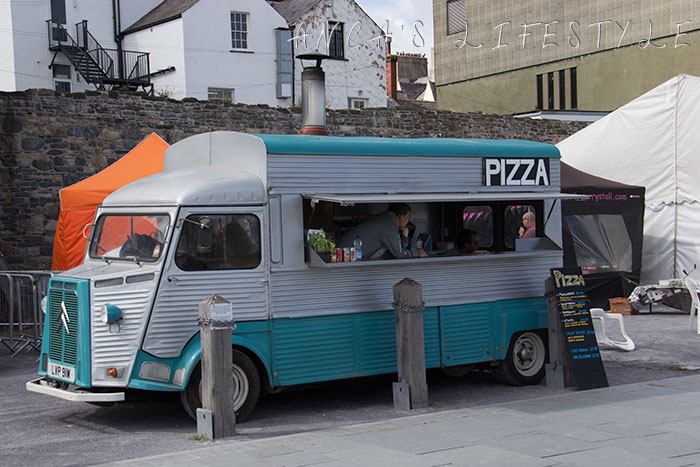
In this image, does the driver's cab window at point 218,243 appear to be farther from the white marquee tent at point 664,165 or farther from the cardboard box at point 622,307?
the white marquee tent at point 664,165

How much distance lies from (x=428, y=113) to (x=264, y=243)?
43.1ft

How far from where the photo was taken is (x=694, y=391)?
29.7 ft

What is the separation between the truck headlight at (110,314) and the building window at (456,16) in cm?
3159

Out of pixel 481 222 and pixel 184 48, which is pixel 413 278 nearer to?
pixel 481 222

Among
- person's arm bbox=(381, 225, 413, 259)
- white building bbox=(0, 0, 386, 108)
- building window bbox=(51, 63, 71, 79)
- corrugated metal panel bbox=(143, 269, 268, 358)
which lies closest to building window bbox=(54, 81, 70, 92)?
white building bbox=(0, 0, 386, 108)

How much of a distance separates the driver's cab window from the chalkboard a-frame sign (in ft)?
11.2

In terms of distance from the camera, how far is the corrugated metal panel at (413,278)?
27.4 ft

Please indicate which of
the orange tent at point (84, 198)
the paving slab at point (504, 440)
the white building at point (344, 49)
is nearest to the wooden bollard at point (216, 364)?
the paving slab at point (504, 440)

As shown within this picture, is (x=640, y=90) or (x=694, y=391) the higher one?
(x=640, y=90)

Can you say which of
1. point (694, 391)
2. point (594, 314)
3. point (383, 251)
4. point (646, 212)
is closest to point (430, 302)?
point (383, 251)

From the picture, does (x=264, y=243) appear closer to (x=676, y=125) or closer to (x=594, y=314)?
(x=594, y=314)

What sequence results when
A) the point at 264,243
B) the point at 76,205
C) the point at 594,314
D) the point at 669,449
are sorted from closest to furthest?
the point at 669,449 → the point at 264,243 → the point at 594,314 → the point at 76,205

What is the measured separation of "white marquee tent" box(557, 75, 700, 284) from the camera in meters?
18.4

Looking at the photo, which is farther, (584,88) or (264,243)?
(584,88)
